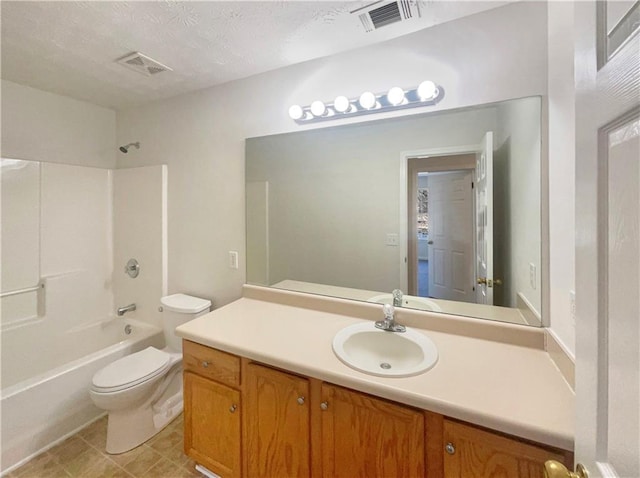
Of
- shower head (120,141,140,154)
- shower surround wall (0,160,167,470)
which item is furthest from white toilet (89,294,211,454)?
shower head (120,141,140,154)

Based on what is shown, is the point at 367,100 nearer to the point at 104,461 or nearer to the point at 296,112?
the point at 296,112

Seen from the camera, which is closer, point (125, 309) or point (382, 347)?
point (382, 347)

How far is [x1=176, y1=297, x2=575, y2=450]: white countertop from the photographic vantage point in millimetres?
743

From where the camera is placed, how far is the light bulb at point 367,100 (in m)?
1.40

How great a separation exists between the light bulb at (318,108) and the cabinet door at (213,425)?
152cm

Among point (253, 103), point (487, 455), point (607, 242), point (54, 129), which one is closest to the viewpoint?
point (607, 242)

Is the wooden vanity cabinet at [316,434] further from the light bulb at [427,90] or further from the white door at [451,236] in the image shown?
the light bulb at [427,90]

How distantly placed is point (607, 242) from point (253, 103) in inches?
74.4

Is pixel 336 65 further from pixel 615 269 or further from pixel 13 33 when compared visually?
pixel 13 33

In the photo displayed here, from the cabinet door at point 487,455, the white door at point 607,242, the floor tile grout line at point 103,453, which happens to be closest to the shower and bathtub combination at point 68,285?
the floor tile grout line at point 103,453

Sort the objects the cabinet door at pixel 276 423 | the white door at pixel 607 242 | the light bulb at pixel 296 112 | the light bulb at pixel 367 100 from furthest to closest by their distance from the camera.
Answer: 1. the light bulb at pixel 296 112
2. the light bulb at pixel 367 100
3. the cabinet door at pixel 276 423
4. the white door at pixel 607 242

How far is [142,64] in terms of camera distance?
5.42ft

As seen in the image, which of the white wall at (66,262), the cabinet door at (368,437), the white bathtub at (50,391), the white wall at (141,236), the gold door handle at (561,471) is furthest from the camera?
the white wall at (141,236)

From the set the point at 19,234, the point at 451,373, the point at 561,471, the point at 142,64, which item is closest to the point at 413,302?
the point at 451,373
